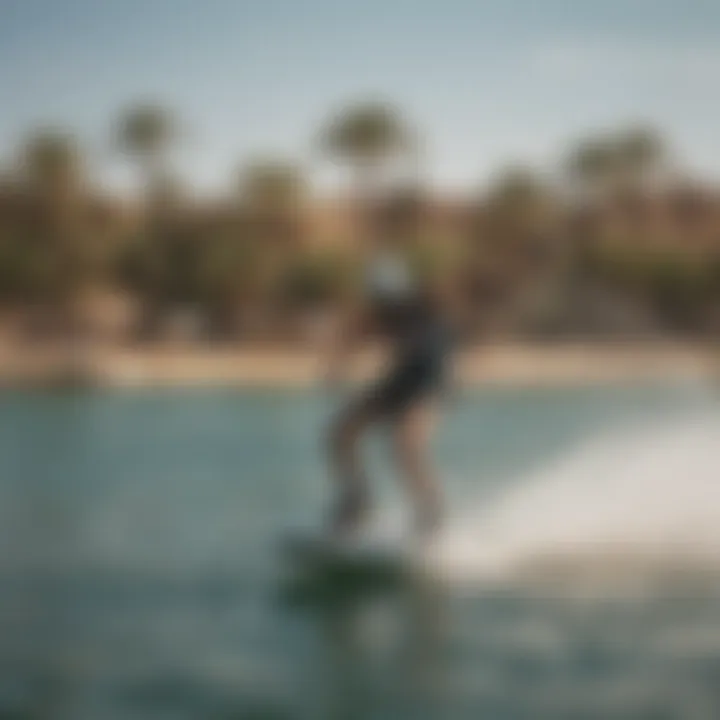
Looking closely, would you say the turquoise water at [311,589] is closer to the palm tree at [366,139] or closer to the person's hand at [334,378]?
the person's hand at [334,378]

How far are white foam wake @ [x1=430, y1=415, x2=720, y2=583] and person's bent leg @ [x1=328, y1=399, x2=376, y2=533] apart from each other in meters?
0.15

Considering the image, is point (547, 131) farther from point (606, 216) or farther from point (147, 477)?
point (147, 477)

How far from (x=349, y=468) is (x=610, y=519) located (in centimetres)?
46

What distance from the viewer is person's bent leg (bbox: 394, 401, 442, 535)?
213 centimetres

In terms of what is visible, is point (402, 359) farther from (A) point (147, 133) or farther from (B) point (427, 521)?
(A) point (147, 133)

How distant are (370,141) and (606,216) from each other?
16.7 inches

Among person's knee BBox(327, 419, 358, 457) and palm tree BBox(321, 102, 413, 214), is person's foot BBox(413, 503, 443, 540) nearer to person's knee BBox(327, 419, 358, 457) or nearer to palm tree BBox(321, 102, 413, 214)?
person's knee BBox(327, 419, 358, 457)

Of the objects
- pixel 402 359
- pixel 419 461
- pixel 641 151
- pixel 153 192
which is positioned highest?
pixel 153 192

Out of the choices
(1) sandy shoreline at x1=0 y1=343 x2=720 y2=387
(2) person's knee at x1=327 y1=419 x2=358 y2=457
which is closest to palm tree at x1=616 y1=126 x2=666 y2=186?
(1) sandy shoreline at x1=0 y1=343 x2=720 y2=387

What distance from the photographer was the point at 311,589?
7.06ft

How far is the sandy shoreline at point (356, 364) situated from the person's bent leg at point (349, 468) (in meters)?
0.08

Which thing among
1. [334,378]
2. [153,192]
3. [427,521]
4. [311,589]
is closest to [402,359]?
[334,378]

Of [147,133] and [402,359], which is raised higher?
[147,133]

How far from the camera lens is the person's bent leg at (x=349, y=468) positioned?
2.14 m
